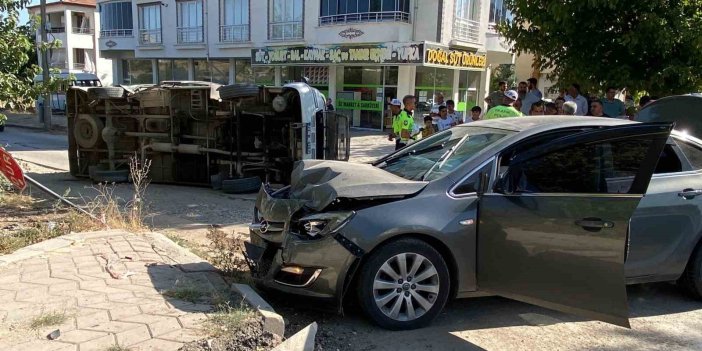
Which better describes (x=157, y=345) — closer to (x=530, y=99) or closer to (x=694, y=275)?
(x=694, y=275)

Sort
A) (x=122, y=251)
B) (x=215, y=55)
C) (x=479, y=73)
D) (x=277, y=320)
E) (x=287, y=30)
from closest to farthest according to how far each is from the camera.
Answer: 1. (x=277, y=320)
2. (x=122, y=251)
3. (x=287, y=30)
4. (x=479, y=73)
5. (x=215, y=55)

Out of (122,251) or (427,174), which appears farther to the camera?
(122,251)

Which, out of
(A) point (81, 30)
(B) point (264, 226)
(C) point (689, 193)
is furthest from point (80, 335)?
(A) point (81, 30)

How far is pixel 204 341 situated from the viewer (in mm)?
3152

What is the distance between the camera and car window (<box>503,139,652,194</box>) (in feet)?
12.3

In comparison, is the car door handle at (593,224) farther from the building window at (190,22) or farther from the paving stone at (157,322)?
the building window at (190,22)

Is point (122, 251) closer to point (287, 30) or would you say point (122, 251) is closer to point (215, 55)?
point (287, 30)

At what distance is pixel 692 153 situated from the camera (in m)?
4.59

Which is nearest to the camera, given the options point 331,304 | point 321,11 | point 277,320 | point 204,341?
point 204,341

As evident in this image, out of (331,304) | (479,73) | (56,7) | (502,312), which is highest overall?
(56,7)

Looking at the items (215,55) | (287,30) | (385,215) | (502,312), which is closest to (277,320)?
(385,215)

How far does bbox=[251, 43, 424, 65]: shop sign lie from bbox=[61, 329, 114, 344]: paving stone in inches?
749

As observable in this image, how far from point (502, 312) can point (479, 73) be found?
25.5 metres

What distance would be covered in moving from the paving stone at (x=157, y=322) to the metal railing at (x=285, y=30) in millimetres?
23215
